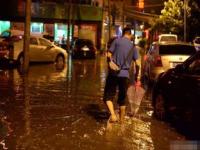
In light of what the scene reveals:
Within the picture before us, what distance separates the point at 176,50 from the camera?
17125mm

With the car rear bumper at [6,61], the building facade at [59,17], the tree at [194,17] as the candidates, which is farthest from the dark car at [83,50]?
the car rear bumper at [6,61]

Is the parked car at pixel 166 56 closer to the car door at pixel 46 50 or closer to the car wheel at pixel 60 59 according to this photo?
the car door at pixel 46 50

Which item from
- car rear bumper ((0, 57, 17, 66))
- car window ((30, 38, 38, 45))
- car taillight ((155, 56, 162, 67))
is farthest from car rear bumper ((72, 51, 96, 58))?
car taillight ((155, 56, 162, 67))

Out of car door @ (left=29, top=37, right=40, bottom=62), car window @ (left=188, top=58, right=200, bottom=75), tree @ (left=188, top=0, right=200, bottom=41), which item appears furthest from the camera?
tree @ (left=188, top=0, right=200, bottom=41)

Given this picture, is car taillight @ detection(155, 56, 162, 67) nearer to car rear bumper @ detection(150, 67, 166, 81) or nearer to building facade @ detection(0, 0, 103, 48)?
car rear bumper @ detection(150, 67, 166, 81)

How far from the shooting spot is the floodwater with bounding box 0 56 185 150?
882 centimetres

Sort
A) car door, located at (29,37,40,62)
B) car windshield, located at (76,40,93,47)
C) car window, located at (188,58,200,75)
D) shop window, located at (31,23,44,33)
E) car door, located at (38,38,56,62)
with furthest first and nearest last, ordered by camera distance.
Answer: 1. shop window, located at (31,23,44,33)
2. car windshield, located at (76,40,93,47)
3. car door, located at (38,38,56,62)
4. car door, located at (29,37,40,62)
5. car window, located at (188,58,200,75)

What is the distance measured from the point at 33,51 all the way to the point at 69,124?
1807 cm

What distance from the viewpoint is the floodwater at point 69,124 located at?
28.9 ft

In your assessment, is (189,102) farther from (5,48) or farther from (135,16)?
(135,16)

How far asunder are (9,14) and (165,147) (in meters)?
39.1

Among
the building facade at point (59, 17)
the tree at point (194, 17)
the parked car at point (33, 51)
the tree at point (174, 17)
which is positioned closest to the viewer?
the parked car at point (33, 51)

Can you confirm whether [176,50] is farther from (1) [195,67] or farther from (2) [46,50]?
(2) [46,50]

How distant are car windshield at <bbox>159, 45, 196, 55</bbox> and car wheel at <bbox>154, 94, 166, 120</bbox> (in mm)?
5483
